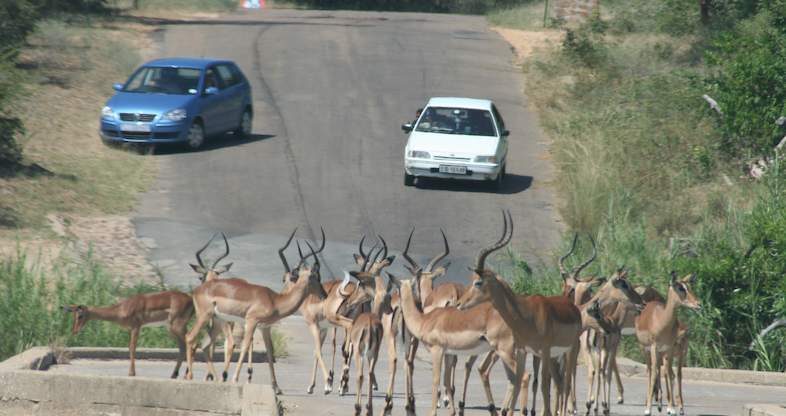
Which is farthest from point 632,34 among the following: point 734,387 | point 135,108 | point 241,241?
point 734,387

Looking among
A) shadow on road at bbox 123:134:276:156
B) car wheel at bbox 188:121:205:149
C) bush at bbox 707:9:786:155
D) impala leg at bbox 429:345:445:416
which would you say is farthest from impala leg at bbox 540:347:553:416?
shadow on road at bbox 123:134:276:156

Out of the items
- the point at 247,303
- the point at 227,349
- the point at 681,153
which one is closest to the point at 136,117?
the point at 681,153

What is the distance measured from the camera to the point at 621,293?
13.8 metres

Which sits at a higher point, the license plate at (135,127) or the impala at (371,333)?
the impala at (371,333)

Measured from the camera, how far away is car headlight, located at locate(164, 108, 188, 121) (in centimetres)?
Result: 2950

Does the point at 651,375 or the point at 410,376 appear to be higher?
the point at 410,376

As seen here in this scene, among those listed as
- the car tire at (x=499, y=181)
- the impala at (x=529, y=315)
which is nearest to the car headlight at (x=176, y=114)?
the car tire at (x=499, y=181)

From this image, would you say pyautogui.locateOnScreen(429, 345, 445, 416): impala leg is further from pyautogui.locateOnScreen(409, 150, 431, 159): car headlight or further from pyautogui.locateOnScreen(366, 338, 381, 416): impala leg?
pyautogui.locateOnScreen(409, 150, 431, 159): car headlight

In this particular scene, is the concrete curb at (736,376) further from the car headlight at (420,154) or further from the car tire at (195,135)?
the car tire at (195,135)

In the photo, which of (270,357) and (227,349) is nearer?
(270,357)

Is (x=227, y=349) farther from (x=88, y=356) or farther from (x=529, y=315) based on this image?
(x=529, y=315)

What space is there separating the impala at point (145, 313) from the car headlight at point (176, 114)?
15541mm

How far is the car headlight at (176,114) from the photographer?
29.5 meters

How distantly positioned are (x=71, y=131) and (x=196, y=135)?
3.11 metres
